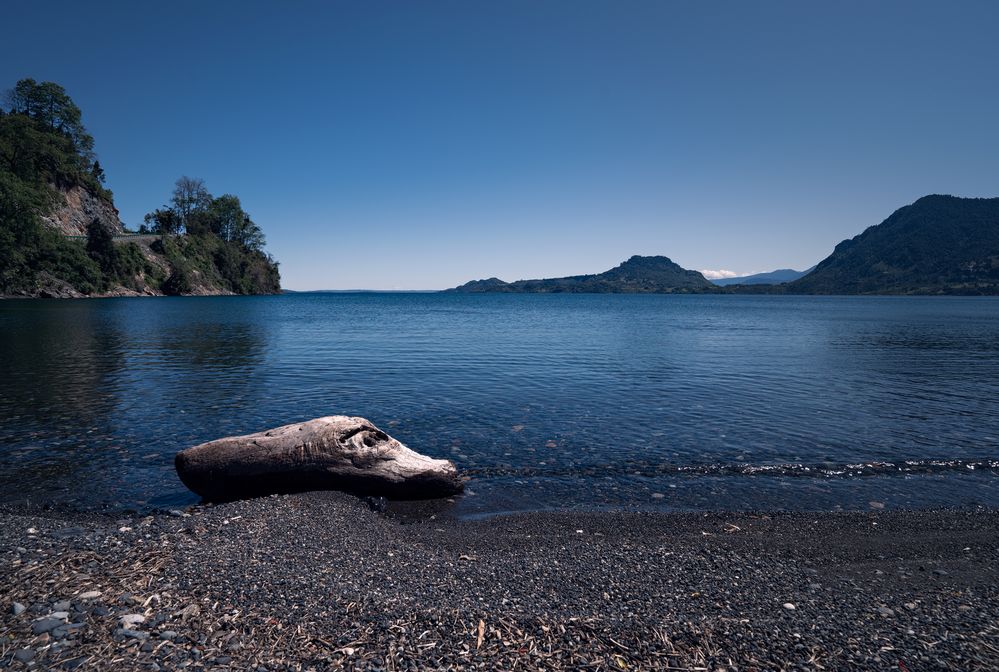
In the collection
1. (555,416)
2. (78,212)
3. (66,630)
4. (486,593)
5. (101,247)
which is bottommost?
(555,416)

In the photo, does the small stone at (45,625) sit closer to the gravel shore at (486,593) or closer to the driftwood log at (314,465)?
the gravel shore at (486,593)

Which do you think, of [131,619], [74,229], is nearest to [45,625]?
[131,619]

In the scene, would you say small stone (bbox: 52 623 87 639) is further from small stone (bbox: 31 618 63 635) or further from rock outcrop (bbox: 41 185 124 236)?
rock outcrop (bbox: 41 185 124 236)

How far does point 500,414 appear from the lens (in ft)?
62.5

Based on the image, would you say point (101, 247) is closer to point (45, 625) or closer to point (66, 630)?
point (45, 625)

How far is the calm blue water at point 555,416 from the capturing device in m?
12.2

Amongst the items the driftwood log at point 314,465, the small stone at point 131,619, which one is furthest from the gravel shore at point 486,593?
the driftwood log at point 314,465

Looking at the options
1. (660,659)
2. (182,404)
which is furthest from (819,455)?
(182,404)

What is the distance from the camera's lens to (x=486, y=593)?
682 centimetres

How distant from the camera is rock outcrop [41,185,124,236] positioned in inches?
4412

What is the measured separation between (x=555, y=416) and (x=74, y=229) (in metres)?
147

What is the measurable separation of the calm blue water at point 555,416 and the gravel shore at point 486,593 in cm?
205

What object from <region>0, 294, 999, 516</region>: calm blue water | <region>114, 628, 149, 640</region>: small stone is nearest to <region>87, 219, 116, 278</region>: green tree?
<region>0, 294, 999, 516</region>: calm blue water

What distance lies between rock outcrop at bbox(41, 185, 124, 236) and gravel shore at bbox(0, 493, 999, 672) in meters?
137
